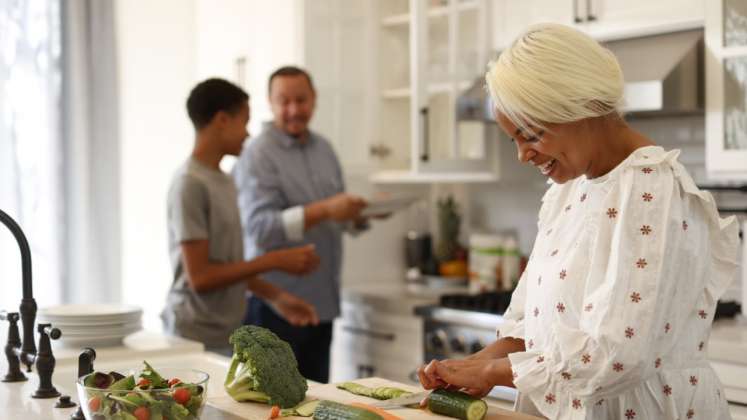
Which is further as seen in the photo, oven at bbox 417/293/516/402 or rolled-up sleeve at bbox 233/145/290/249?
rolled-up sleeve at bbox 233/145/290/249

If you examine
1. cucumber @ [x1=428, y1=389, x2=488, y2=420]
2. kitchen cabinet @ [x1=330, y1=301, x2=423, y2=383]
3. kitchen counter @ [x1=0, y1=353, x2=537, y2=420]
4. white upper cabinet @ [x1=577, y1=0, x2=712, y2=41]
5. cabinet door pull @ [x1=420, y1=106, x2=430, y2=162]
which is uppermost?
white upper cabinet @ [x1=577, y1=0, x2=712, y2=41]

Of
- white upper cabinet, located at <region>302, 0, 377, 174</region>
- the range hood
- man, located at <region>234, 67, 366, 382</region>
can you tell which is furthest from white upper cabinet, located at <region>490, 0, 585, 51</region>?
man, located at <region>234, 67, 366, 382</region>

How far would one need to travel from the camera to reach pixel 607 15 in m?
3.35

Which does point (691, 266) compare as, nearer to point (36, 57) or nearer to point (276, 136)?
point (276, 136)

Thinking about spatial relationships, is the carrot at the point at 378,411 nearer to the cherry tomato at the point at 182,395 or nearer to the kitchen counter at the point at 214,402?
the kitchen counter at the point at 214,402

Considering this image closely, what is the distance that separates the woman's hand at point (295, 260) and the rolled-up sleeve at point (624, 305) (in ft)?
5.53

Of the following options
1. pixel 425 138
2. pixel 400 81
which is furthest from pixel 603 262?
pixel 400 81

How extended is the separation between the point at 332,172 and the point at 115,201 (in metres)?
1.19

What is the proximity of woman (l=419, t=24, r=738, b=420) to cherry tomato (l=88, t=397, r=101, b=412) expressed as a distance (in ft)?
1.78

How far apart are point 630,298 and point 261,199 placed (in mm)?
2247

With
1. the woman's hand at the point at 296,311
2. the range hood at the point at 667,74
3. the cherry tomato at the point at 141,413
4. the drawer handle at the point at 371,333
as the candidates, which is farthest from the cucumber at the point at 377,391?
the drawer handle at the point at 371,333

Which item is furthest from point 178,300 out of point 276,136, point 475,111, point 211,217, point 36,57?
point 36,57

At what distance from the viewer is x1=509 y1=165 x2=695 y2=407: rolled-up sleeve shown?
60.0 inches

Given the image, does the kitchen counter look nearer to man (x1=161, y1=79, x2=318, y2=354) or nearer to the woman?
the woman
